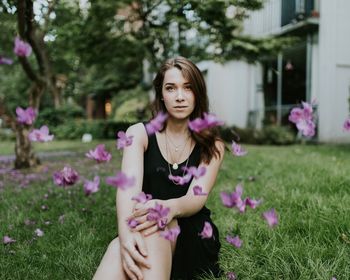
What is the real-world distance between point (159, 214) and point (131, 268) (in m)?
0.29

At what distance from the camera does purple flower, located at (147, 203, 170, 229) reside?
145 cm

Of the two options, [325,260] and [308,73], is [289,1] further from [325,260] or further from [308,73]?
[325,260]

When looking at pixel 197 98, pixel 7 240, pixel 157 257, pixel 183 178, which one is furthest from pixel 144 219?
pixel 7 240

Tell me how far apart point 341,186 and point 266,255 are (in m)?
1.63

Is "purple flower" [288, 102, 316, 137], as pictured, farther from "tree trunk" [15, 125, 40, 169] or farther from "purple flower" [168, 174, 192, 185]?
"tree trunk" [15, 125, 40, 169]

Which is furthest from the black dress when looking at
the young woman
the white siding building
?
the white siding building

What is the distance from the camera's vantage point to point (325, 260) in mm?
2027

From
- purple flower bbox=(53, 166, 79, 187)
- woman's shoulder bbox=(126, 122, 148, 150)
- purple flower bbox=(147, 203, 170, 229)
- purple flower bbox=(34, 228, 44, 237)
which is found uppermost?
woman's shoulder bbox=(126, 122, 148, 150)

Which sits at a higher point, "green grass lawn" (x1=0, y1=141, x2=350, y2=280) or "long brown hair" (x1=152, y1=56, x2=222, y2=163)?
"long brown hair" (x1=152, y1=56, x2=222, y2=163)

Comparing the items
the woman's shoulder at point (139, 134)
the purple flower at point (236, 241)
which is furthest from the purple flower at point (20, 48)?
the purple flower at point (236, 241)

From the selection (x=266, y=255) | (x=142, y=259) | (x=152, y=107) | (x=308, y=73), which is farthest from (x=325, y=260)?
(x=308, y=73)

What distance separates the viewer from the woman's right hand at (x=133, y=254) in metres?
1.63

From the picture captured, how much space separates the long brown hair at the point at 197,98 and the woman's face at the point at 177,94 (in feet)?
0.08

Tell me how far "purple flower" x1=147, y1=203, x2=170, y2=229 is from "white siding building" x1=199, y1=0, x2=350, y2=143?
7408mm
